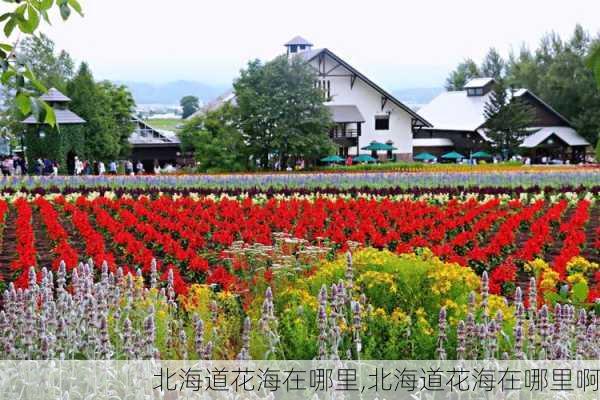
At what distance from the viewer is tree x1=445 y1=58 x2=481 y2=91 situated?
8119cm

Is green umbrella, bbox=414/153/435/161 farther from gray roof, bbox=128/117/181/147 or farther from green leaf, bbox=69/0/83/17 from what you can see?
green leaf, bbox=69/0/83/17

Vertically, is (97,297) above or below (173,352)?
above

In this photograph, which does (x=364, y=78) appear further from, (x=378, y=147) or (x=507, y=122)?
(x=507, y=122)

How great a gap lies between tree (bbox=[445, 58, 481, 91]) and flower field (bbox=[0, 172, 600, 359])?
63580mm

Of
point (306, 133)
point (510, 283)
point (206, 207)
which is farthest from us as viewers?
point (306, 133)

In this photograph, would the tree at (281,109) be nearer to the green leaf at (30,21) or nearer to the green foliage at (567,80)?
the green foliage at (567,80)

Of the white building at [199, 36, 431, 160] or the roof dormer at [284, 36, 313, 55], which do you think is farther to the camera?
the roof dormer at [284, 36, 313, 55]

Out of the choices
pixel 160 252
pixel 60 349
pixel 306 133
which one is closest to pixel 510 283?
pixel 160 252

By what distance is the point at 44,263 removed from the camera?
1109 centimetres

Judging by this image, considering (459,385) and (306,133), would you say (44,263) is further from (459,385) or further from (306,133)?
(306,133)

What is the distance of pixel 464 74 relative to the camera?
82812 millimetres

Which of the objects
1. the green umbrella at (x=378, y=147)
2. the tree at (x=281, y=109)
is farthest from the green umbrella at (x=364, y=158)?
the tree at (x=281, y=109)

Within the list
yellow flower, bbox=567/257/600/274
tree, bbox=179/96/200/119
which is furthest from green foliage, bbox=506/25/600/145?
tree, bbox=179/96/200/119

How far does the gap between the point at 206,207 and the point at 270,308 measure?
1129 centimetres
